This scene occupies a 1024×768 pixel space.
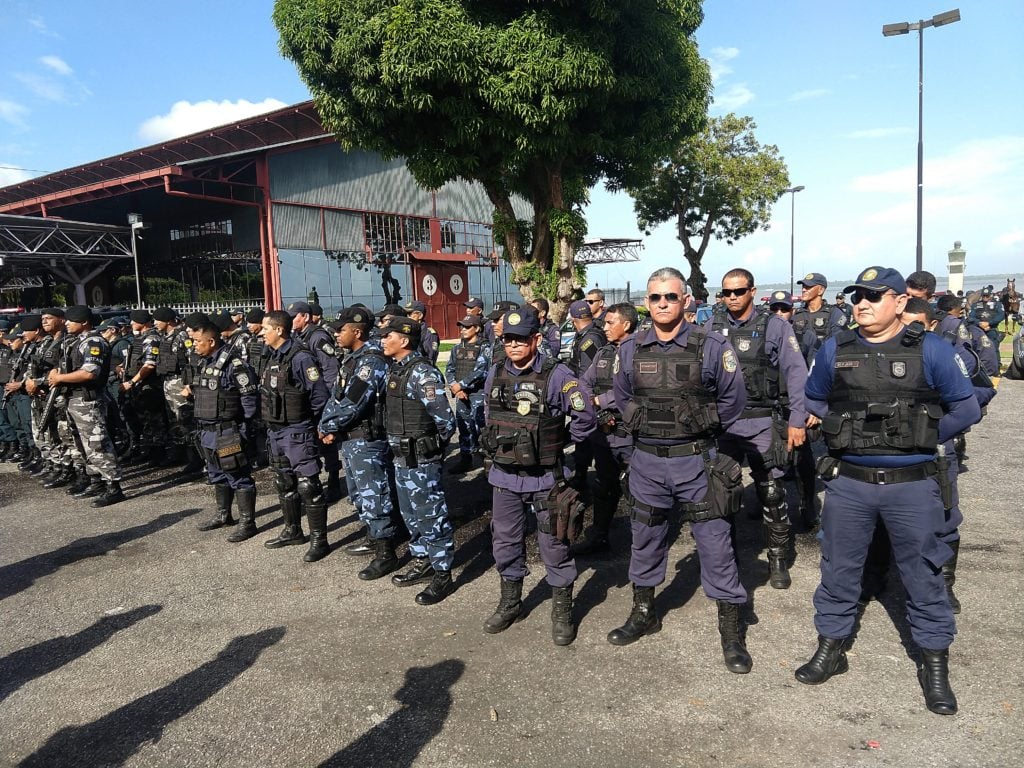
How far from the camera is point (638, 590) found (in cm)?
387

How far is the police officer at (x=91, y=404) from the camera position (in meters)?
7.12

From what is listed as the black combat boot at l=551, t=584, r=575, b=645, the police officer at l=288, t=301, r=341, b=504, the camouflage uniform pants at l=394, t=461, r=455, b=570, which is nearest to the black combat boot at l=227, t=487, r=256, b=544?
the police officer at l=288, t=301, r=341, b=504

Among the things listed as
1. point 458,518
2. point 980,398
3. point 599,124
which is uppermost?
point 599,124

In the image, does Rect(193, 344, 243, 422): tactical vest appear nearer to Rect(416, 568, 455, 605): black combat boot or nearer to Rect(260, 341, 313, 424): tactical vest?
Rect(260, 341, 313, 424): tactical vest

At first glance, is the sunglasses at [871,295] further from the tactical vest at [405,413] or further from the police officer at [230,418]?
the police officer at [230,418]

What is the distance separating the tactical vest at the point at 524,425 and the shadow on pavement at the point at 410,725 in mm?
1276

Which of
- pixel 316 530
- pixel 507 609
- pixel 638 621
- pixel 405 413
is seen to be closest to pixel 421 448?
pixel 405 413

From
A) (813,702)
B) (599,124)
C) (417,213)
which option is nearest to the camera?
(813,702)

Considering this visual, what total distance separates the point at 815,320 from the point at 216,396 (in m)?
7.25

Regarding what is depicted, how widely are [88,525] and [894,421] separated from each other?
726cm

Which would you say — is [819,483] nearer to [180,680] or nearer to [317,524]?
[317,524]

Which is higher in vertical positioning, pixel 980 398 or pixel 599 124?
pixel 599 124

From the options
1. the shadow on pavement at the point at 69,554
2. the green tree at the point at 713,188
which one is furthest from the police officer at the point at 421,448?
the green tree at the point at 713,188

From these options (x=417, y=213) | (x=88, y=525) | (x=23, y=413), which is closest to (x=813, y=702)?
(x=88, y=525)
